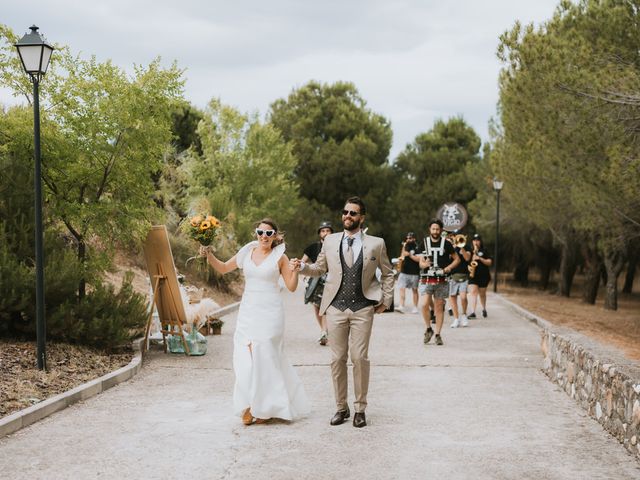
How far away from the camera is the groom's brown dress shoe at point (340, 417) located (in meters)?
7.19

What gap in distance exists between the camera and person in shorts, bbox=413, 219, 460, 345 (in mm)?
13211

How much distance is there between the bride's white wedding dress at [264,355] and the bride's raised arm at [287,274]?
0.18 ft

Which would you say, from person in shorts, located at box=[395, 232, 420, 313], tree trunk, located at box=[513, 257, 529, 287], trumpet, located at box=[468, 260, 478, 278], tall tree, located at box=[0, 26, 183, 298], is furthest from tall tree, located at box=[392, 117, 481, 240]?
tall tree, located at box=[0, 26, 183, 298]

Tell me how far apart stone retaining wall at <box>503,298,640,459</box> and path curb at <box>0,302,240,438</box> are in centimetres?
526

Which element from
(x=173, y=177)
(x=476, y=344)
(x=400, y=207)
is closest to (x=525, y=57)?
(x=476, y=344)

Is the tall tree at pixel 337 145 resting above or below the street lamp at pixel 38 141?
above

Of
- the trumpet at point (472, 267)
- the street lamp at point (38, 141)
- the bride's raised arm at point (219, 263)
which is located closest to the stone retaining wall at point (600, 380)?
the bride's raised arm at point (219, 263)

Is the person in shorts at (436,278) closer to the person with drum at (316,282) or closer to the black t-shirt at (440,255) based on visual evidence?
the black t-shirt at (440,255)

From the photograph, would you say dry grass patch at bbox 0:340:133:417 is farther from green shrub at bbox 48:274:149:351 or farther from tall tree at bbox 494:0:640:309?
tall tree at bbox 494:0:640:309

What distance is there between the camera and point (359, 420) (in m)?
7.12

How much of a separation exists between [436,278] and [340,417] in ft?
20.8

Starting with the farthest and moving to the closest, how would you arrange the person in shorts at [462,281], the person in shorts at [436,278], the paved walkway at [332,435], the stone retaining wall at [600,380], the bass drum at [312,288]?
the person in shorts at [462,281]
the person in shorts at [436,278]
the bass drum at [312,288]
the stone retaining wall at [600,380]
the paved walkway at [332,435]

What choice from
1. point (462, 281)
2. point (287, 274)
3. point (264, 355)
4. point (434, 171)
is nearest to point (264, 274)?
point (287, 274)

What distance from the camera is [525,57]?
57.5 ft
